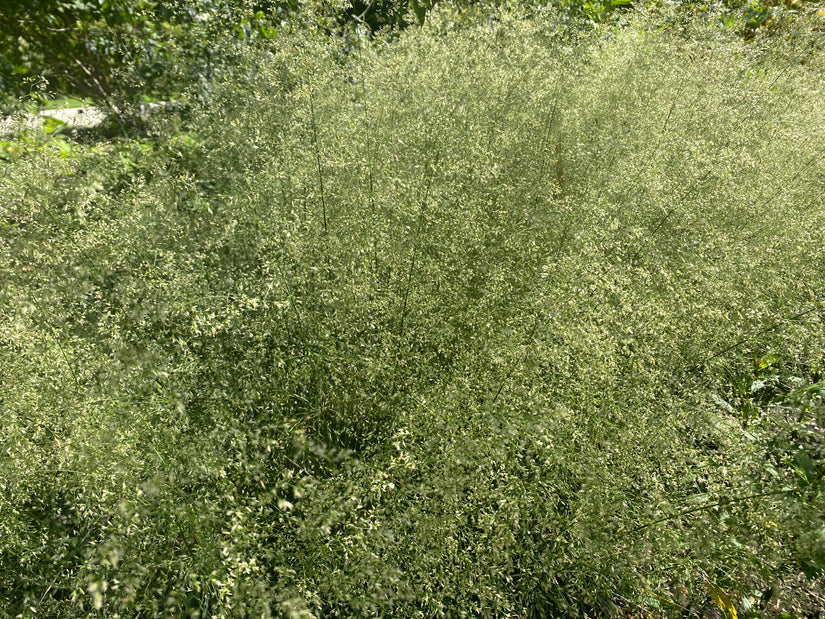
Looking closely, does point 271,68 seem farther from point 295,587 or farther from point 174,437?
point 295,587

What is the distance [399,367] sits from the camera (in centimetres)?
224

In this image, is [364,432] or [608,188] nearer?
[364,432]

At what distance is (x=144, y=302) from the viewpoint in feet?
7.13

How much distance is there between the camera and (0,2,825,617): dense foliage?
1.75 m

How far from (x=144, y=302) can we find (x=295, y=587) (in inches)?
49.8

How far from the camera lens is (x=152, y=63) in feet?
13.8

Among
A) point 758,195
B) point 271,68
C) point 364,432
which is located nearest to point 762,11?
point 758,195

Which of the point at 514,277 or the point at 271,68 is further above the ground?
the point at 271,68

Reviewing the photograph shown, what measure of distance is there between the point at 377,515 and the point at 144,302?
1.26 meters

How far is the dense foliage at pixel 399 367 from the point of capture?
1.75 metres

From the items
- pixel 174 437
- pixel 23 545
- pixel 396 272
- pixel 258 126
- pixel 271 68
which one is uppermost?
pixel 271 68

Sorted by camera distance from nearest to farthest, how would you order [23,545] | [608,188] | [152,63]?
[23,545] → [608,188] → [152,63]

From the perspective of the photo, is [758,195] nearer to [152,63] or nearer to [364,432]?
[364,432]

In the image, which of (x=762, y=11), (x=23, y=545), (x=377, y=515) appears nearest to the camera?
(x=23, y=545)
